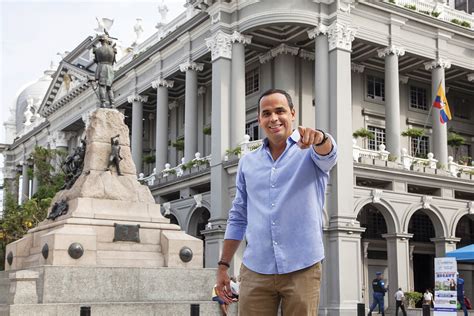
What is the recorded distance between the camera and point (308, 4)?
3309 centimetres

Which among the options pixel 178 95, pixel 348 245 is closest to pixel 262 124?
pixel 348 245

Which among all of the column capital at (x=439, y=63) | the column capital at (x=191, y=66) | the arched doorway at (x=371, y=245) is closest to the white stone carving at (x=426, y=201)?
the arched doorway at (x=371, y=245)

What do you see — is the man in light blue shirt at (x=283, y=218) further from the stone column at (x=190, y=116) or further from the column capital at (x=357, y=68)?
the column capital at (x=357, y=68)

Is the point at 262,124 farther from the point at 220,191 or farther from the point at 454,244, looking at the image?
the point at 454,244

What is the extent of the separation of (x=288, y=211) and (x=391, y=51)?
32.0 m

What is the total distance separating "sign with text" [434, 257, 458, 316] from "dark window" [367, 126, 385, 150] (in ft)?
70.1

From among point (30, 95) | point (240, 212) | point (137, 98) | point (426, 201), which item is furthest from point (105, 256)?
point (30, 95)

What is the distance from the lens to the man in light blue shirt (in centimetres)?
473

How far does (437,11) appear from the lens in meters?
38.5

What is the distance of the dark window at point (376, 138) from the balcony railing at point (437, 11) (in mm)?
6588

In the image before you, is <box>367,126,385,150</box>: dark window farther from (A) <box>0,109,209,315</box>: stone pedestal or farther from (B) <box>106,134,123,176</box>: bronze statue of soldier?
(B) <box>106,134,123,176</box>: bronze statue of soldier

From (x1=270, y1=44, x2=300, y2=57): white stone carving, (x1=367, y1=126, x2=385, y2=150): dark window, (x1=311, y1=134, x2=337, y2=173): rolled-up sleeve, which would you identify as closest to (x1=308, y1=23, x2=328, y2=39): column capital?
(x1=270, y1=44, x2=300, y2=57): white stone carving

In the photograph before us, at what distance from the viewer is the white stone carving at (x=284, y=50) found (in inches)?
1425

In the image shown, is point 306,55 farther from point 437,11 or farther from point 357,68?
point 437,11
